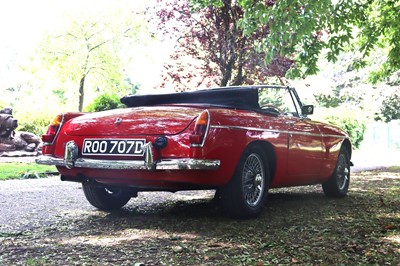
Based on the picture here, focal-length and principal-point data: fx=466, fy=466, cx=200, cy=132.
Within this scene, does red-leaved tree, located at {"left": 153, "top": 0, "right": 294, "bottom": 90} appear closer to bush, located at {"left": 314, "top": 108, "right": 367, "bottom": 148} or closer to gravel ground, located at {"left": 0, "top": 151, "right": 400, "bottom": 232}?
gravel ground, located at {"left": 0, "top": 151, "right": 400, "bottom": 232}

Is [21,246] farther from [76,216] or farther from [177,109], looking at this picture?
[177,109]

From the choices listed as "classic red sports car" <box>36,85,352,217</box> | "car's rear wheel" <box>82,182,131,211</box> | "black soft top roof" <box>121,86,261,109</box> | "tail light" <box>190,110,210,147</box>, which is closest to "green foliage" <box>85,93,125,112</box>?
"black soft top roof" <box>121,86,261,109</box>

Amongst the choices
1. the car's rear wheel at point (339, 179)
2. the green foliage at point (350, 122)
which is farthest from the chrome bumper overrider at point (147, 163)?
the green foliage at point (350, 122)

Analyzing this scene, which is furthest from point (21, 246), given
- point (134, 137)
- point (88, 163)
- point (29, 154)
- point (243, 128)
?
point (29, 154)

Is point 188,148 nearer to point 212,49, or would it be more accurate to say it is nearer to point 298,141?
point 298,141

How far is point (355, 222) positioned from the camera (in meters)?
4.47

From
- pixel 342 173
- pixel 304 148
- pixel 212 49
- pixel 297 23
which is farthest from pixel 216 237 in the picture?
pixel 212 49

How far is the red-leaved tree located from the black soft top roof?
21.8 feet

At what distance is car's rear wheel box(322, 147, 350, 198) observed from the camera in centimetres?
631

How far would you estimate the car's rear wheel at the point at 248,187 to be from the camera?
170 inches

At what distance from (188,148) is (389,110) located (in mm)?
36500

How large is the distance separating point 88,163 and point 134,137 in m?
0.51

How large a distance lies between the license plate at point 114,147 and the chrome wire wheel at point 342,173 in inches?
132

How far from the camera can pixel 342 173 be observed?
6.59 metres
